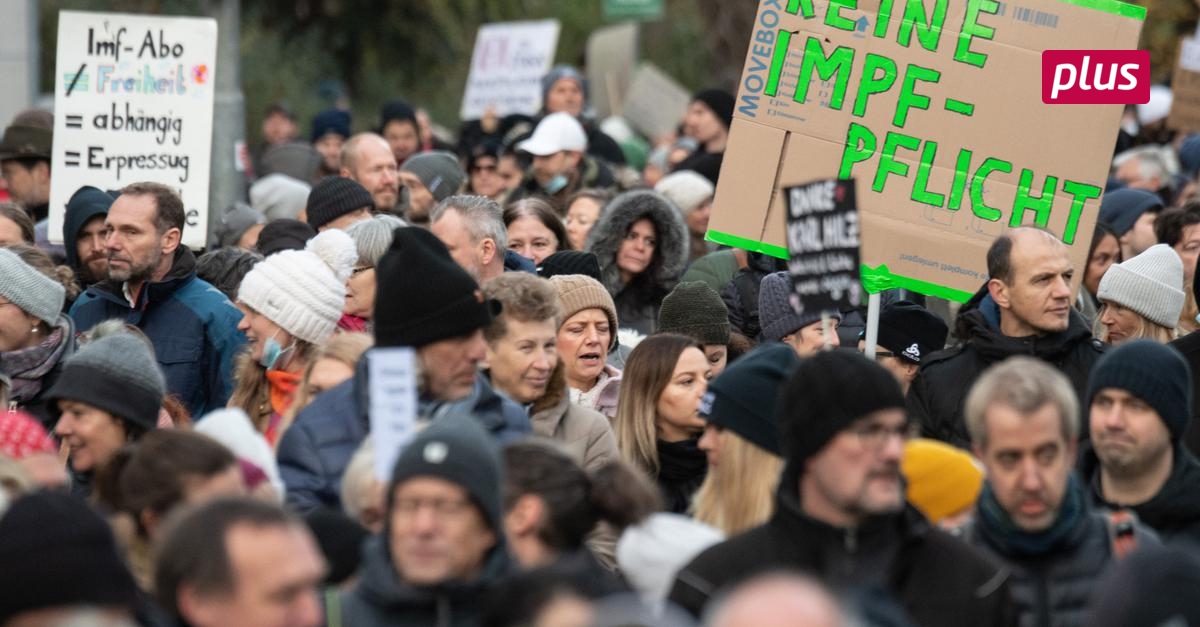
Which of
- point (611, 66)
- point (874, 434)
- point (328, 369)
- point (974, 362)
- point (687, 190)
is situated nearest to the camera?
point (874, 434)

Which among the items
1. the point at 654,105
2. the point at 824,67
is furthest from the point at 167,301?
the point at 654,105

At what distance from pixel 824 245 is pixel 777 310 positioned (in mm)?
2763

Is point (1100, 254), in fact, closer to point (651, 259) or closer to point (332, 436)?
point (651, 259)

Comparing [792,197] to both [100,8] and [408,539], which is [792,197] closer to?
[408,539]

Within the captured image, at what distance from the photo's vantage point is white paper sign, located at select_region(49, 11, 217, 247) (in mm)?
10516

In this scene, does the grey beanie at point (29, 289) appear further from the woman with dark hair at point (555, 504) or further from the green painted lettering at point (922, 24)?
the green painted lettering at point (922, 24)

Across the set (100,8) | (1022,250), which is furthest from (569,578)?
(100,8)

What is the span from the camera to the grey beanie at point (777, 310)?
8.80 m

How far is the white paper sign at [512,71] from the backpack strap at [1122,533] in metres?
12.0

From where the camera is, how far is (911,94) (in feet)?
28.4

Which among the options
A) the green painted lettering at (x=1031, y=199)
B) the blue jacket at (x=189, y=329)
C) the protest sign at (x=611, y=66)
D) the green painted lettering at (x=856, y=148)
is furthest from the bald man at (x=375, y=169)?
the protest sign at (x=611, y=66)

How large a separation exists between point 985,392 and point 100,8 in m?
25.0

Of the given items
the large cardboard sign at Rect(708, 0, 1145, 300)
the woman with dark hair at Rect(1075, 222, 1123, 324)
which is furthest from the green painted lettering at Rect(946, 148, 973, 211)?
the woman with dark hair at Rect(1075, 222, 1123, 324)

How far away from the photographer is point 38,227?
11.1 meters
